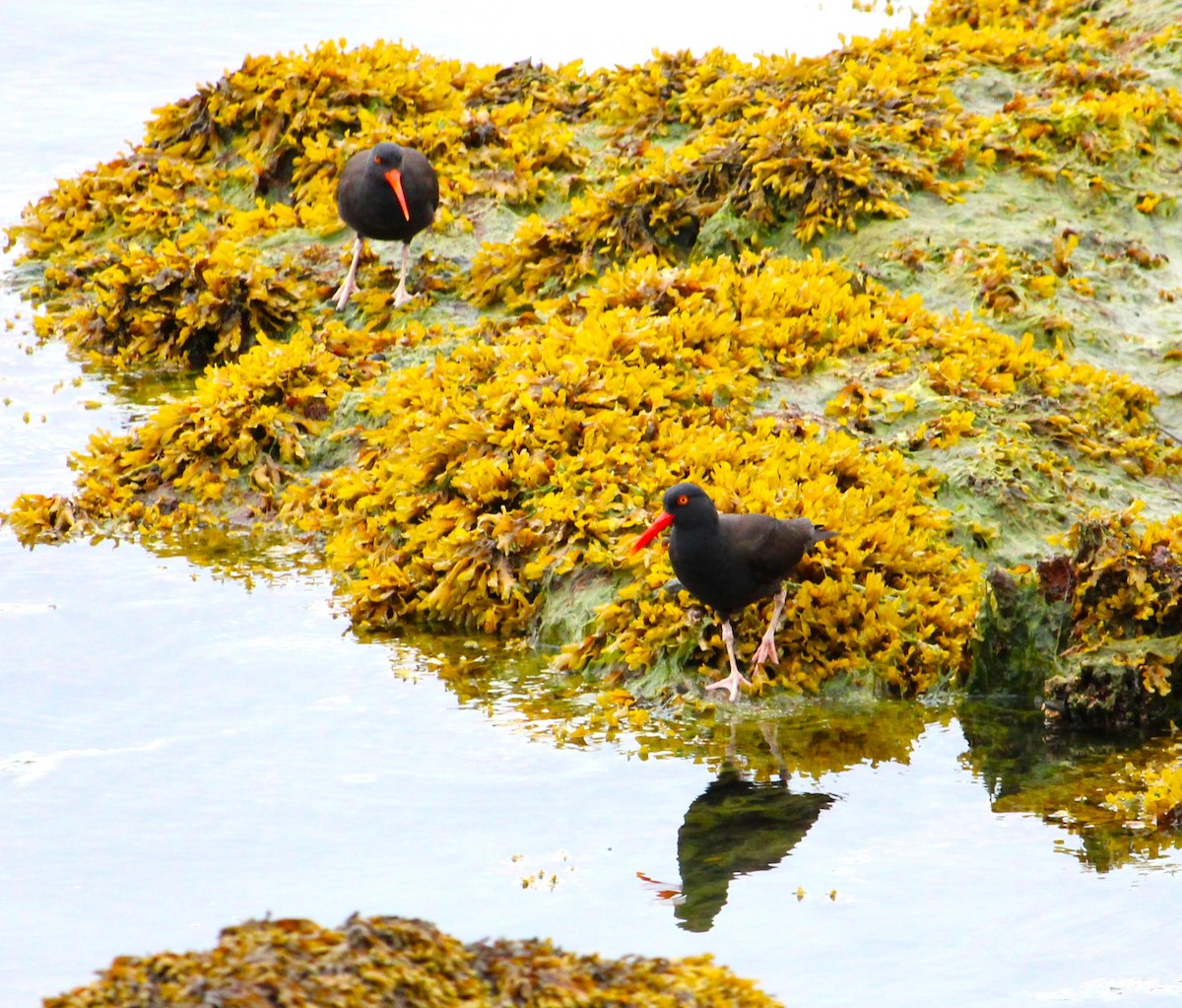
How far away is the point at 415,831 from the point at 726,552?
1990mm

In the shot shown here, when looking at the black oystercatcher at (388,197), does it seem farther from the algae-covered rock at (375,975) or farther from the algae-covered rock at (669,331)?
the algae-covered rock at (375,975)

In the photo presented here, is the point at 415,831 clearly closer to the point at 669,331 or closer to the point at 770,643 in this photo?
the point at 770,643

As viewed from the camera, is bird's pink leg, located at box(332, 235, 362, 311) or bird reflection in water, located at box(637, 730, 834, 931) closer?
bird reflection in water, located at box(637, 730, 834, 931)

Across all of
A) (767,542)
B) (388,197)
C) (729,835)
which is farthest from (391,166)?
(729,835)

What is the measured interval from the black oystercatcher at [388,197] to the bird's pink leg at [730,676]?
5.19 m

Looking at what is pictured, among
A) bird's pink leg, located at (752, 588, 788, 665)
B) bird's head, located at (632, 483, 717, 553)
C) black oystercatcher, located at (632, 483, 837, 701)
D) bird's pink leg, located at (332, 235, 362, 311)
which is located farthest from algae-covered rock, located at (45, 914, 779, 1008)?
bird's pink leg, located at (332, 235, 362, 311)

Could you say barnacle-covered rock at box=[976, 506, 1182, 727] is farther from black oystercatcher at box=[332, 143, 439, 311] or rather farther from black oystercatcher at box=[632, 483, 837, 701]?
black oystercatcher at box=[332, 143, 439, 311]

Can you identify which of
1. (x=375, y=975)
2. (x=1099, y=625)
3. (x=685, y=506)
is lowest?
(x=375, y=975)

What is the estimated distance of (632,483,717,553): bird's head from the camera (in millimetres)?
7688

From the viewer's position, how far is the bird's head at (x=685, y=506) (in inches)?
303

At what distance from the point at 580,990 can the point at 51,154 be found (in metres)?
15.1

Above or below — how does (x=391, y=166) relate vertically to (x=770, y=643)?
above

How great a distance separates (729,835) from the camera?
6.64 m

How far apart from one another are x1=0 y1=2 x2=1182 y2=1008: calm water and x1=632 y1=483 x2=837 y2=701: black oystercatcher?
0.88 metres
